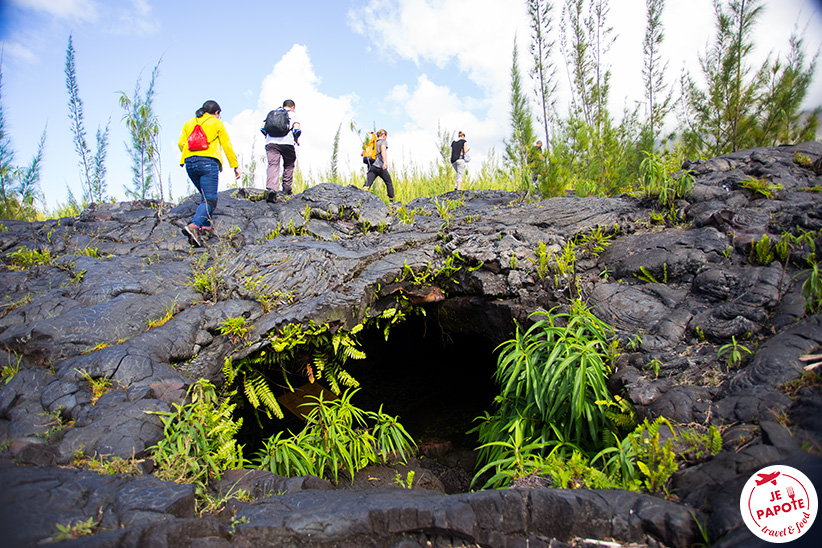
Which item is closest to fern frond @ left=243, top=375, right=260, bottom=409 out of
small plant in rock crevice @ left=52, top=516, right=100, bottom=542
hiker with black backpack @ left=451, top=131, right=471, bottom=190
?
small plant in rock crevice @ left=52, top=516, right=100, bottom=542

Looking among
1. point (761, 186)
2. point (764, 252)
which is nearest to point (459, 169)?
point (761, 186)

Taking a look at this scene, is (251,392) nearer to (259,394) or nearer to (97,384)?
(259,394)

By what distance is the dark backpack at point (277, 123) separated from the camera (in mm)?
7754

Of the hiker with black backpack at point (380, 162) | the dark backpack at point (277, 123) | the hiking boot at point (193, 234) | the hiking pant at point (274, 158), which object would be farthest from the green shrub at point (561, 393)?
the dark backpack at point (277, 123)

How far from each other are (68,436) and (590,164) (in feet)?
31.3

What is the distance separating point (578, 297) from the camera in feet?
15.6

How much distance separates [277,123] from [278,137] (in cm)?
26

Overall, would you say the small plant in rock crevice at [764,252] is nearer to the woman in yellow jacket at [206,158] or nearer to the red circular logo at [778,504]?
the red circular logo at [778,504]

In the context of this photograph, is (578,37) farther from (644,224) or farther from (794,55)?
(644,224)

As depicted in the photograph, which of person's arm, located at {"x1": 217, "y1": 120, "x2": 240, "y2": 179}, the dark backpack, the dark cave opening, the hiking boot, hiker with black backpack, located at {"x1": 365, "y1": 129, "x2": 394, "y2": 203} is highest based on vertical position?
the dark backpack

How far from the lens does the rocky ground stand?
2354mm

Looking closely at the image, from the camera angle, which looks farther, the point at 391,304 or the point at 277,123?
the point at 277,123

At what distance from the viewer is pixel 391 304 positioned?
17.8ft

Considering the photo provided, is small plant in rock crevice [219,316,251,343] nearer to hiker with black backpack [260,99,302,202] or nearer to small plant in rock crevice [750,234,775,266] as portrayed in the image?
hiker with black backpack [260,99,302,202]
